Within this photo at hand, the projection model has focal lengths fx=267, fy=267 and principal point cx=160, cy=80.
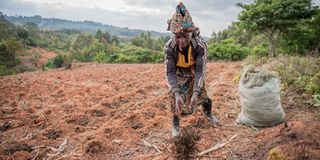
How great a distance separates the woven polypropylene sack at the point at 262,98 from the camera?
10.7 feet

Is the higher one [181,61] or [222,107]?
[181,61]

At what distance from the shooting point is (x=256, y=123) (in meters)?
3.40

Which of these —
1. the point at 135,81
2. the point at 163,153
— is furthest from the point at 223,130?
the point at 135,81

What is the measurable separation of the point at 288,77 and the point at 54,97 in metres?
4.73

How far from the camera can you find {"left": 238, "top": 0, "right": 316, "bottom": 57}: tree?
8.82m

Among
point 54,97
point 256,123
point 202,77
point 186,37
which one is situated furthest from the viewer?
point 54,97

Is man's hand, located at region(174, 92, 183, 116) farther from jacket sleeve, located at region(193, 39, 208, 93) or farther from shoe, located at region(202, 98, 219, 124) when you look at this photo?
Answer: shoe, located at region(202, 98, 219, 124)

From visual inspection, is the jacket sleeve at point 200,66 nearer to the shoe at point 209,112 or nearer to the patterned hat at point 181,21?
the patterned hat at point 181,21

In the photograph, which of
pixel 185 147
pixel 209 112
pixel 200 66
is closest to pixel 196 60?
pixel 200 66

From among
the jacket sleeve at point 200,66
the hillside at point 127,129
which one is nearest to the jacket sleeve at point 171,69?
the jacket sleeve at point 200,66

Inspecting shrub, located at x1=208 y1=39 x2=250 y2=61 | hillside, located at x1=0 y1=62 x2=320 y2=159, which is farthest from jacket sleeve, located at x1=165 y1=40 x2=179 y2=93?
shrub, located at x1=208 y1=39 x2=250 y2=61

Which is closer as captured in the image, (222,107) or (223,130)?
(223,130)

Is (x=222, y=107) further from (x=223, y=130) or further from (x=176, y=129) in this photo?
(x=176, y=129)

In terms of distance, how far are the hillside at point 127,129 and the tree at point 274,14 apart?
4.68 meters
